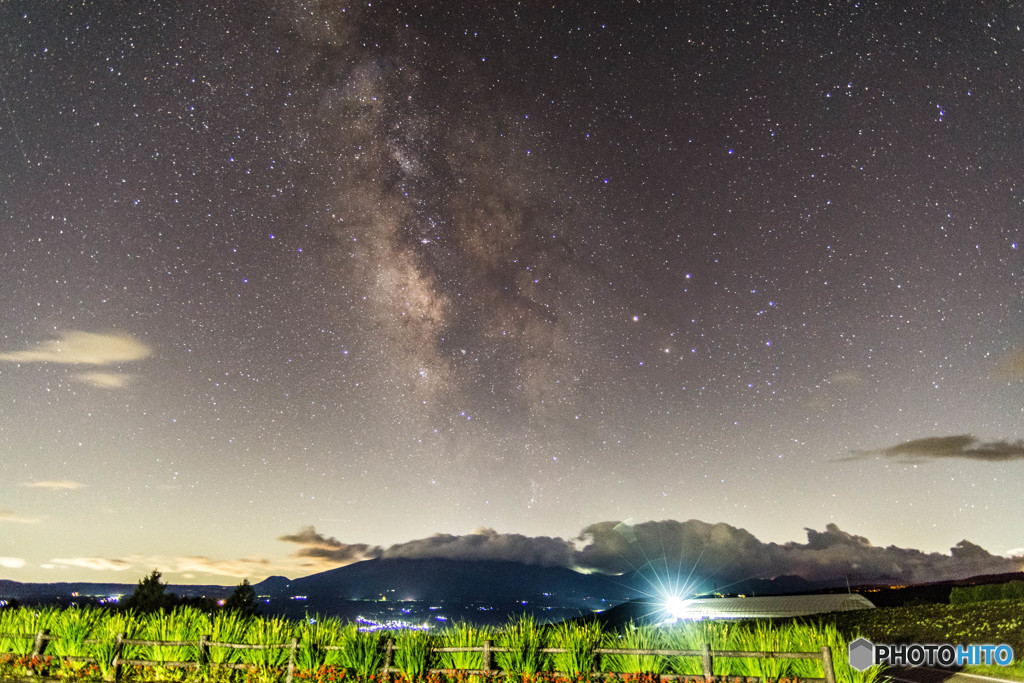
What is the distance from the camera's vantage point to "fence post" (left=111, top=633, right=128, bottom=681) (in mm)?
14820

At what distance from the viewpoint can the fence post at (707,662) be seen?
40.5ft

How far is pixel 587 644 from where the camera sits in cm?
1336

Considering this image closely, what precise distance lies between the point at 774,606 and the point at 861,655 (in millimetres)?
57613

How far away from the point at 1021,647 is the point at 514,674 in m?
20.3

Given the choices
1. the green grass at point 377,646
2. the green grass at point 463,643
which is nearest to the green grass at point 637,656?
the green grass at point 377,646

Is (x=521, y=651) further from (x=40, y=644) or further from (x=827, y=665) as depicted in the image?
(x=40, y=644)

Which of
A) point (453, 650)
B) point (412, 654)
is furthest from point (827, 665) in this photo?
point (412, 654)

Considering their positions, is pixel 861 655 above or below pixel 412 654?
above

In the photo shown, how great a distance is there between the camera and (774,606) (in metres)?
62.7

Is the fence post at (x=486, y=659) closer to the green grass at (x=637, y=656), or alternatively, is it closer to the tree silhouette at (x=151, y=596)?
the green grass at (x=637, y=656)

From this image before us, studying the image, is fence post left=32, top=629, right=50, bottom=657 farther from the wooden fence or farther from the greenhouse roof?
the greenhouse roof

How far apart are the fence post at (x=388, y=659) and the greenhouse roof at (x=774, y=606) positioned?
52.2 metres

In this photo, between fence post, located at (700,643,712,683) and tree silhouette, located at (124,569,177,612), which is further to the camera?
tree silhouette, located at (124,569,177,612)

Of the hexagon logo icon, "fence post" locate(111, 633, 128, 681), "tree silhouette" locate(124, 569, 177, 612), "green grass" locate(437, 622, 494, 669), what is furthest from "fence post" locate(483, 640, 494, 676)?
"tree silhouette" locate(124, 569, 177, 612)
